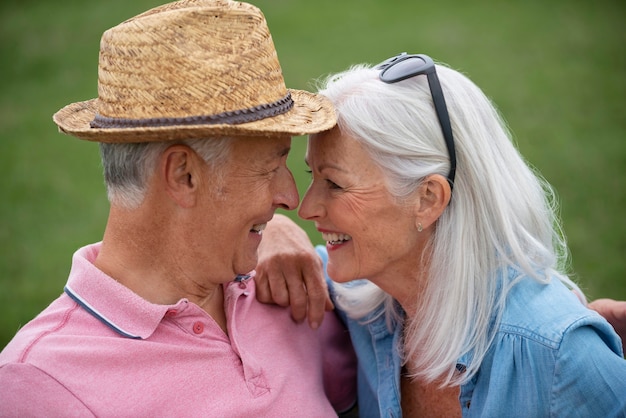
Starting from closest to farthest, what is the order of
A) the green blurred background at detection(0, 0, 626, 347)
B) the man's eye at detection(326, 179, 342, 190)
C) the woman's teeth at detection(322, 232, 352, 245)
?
the man's eye at detection(326, 179, 342, 190), the woman's teeth at detection(322, 232, 352, 245), the green blurred background at detection(0, 0, 626, 347)

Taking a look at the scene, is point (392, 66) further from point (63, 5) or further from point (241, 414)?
point (63, 5)

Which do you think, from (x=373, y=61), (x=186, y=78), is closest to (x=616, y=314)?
(x=186, y=78)

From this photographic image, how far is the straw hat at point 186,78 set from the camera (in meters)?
2.52

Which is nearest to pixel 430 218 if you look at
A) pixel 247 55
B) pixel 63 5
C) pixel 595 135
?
pixel 247 55

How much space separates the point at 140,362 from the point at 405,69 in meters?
1.44

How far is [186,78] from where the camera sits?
2.52 meters

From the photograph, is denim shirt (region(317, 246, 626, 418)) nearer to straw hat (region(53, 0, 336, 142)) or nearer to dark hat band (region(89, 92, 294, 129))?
straw hat (region(53, 0, 336, 142))

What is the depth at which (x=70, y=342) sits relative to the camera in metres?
2.57

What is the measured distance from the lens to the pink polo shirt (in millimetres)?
2469

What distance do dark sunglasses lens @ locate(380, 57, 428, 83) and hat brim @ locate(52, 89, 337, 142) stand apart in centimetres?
25

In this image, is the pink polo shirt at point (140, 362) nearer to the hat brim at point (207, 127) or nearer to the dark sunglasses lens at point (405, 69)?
the hat brim at point (207, 127)

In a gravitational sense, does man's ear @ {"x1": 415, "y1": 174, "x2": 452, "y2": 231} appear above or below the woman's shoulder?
above

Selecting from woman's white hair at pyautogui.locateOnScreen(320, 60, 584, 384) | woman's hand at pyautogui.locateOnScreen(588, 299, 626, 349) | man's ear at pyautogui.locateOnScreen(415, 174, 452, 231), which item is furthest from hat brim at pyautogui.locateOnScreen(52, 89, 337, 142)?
woman's hand at pyautogui.locateOnScreen(588, 299, 626, 349)

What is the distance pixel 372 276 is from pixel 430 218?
1.17 ft
